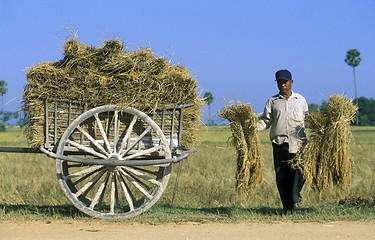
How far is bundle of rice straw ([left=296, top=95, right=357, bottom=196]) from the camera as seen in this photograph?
668cm

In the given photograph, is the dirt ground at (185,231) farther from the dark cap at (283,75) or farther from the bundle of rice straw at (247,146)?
the dark cap at (283,75)

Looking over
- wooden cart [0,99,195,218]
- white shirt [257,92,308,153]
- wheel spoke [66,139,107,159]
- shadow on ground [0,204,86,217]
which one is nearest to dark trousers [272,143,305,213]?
white shirt [257,92,308,153]

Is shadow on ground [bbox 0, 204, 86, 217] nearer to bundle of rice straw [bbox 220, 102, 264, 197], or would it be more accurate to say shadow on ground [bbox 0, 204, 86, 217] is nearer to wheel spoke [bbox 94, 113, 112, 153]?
wheel spoke [bbox 94, 113, 112, 153]

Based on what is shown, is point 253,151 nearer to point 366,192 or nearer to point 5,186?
point 366,192

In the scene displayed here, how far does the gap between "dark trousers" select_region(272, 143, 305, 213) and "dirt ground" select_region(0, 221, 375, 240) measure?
0.79m

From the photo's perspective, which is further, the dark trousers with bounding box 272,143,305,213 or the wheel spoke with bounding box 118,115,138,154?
the dark trousers with bounding box 272,143,305,213

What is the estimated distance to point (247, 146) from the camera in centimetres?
699

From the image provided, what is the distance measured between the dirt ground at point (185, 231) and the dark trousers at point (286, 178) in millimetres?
792

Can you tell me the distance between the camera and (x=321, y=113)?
6930mm

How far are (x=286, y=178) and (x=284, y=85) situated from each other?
50.1 inches

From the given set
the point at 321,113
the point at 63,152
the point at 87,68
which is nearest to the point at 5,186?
the point at 63,152

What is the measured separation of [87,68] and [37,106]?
80cm

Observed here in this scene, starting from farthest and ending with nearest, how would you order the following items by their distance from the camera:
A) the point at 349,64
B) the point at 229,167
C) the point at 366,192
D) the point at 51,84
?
the point at 349,64, the point at 229,167, the point at 366,192, the point at 51,84

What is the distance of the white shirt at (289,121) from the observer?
7.10 metres
